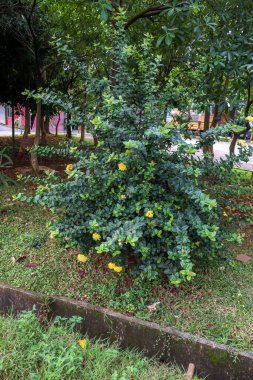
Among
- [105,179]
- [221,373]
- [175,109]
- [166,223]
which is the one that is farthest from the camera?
[175,109]

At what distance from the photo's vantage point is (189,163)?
2701mm

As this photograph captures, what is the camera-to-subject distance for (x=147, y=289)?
2.51 m

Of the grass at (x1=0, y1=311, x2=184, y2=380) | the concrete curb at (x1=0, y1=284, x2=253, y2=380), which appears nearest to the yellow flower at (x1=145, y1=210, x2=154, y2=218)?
the concrete curb at (x1=0, y1=284, x2=253, y2=380)

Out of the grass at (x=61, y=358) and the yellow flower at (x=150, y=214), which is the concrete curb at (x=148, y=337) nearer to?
the grass at (x=61, y=358)

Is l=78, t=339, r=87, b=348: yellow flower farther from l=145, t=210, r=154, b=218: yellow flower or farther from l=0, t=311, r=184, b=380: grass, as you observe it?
l=145, t=210, r=154, b=218: yellow flower

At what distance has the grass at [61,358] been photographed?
6.42ft

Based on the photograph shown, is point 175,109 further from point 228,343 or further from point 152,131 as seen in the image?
point 228,343

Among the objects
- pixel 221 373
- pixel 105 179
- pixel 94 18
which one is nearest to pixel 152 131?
pixel 105 179

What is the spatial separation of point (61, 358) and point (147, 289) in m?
0.78

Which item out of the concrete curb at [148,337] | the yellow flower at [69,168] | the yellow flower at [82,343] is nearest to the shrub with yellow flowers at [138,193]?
the yellow flower at [69,168]

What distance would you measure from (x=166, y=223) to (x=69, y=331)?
101 centimetres

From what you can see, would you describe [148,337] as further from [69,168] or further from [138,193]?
[69,168]

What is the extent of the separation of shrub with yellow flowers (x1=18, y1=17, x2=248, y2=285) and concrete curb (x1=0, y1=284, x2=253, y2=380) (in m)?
0.33

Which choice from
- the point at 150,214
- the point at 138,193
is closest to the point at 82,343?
the point at 150,214
